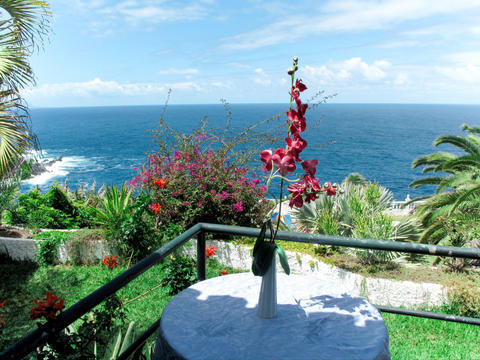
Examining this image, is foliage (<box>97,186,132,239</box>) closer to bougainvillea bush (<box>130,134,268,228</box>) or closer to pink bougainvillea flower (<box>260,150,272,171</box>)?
bougainvillea bush (<box>130,134,268,228</box>)

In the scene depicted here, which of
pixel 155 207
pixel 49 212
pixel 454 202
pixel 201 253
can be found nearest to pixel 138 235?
pixel 155 207

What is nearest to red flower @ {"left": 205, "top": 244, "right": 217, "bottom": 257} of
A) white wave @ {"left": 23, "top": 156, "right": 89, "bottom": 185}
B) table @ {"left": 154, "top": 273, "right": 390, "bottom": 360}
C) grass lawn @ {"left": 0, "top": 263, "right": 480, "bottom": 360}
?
grass lawn @ {"left": 0, "top": 263, "right": 480, "bottom": 360}

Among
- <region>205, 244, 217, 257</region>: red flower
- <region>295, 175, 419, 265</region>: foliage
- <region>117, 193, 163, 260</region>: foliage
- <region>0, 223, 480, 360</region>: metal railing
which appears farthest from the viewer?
<region>295, 175, 419, 265</region>: foliage

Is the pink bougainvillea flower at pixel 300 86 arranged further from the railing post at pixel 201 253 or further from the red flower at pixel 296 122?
the railing post at pixel 201 253

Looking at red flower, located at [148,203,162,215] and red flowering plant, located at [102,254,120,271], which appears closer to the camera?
red flowering plant, located at [102,254,120,271]

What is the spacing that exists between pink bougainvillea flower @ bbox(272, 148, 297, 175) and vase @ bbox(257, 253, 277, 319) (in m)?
0.38

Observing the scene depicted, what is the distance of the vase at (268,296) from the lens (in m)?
1.29

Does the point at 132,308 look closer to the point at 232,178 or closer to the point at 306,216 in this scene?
the point at 232,178

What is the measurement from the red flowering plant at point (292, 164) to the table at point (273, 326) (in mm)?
229

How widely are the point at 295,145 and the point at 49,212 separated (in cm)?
733

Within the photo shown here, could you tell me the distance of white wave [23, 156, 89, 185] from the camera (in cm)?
3372

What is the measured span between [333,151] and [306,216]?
189 feet

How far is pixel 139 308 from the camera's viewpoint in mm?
4570

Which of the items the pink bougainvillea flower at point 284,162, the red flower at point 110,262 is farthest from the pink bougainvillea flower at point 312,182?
the red flower at point 110,262
